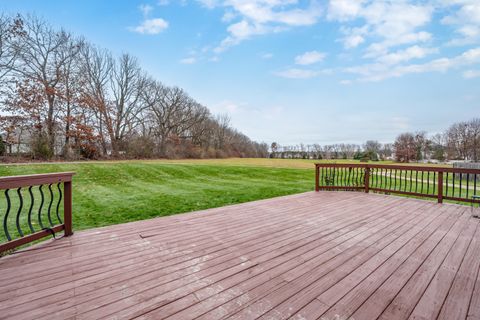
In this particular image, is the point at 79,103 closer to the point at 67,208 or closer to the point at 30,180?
the point at 67,208

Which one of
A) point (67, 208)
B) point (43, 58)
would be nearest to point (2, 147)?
point (43, 58)

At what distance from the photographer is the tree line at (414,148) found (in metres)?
23.2

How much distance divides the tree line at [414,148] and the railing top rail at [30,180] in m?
29.4

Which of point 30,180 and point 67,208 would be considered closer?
point 30,180

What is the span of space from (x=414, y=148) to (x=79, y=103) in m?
38.4

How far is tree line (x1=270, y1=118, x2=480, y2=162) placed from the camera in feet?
76.2

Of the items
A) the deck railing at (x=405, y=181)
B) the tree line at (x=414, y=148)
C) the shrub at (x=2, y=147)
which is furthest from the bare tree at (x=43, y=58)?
the tree line at (x=414, y=148)

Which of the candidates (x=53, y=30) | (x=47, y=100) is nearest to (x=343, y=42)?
(x=47, y=100)

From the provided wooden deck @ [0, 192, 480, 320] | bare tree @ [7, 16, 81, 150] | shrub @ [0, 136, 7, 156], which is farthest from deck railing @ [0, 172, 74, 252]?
bare tree @ [7, 16, 81, 150]

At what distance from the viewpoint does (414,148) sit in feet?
101

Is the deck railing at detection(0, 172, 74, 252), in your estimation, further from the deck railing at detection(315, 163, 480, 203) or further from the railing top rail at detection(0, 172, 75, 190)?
the deck railing at detection(315, 163, 480, 203)

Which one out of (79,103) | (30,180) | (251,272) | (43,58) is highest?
(43,58)

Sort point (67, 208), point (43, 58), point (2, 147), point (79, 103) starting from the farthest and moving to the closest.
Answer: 1. point (79, 103)
2. point (43, 58)
3. point (2, 147)
4. point (67, 208)

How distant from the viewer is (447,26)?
260 inches
